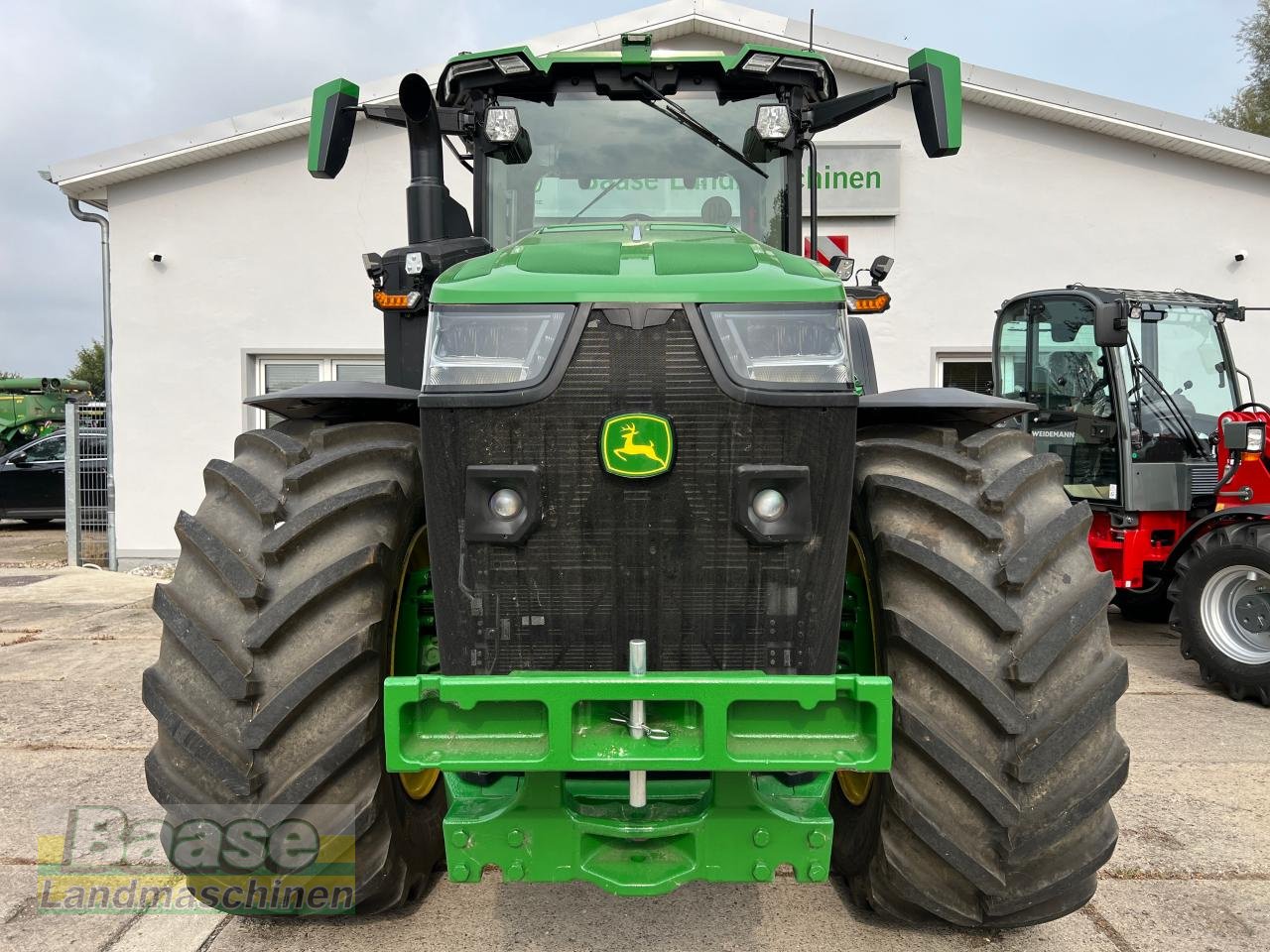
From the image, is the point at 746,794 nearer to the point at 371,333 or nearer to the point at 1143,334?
the point at 1143,334


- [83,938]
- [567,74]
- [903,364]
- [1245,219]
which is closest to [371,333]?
[903,364]

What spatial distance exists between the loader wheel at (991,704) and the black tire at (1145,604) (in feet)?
18.3

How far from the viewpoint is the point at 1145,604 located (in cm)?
781

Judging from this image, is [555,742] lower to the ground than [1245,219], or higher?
lower

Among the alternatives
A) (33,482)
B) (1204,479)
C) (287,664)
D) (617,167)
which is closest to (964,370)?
(1204,479)

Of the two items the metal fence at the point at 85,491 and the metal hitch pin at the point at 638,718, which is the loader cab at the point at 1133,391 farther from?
the metal fence at the point at 85,491

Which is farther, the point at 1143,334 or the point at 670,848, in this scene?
the point at 1143,334

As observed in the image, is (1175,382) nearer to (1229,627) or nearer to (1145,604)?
(1145,604)

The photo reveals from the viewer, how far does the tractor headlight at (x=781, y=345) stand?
2236 millimetres

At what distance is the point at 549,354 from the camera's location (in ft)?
7.29

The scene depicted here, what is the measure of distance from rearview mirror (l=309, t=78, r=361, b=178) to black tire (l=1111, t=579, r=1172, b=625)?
652 centimetres

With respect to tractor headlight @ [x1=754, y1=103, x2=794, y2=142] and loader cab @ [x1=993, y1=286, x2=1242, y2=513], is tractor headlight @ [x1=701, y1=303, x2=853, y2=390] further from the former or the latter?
loader cab @ [x1=993, y1=286, x2=1242, y2=513]

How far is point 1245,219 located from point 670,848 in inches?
418

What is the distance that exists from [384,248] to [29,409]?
15.3 m
